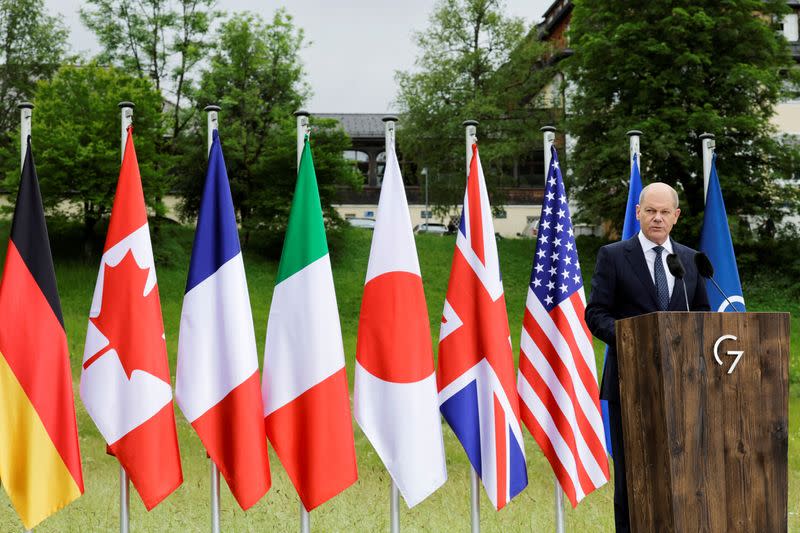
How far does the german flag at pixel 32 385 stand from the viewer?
19.2 ft

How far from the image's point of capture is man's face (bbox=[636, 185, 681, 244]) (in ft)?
16.2

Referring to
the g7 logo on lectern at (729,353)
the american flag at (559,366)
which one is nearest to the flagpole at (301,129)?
the american flag at (559,366)

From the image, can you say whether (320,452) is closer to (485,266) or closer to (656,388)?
(485,266)

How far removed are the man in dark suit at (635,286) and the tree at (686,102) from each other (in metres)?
21.4

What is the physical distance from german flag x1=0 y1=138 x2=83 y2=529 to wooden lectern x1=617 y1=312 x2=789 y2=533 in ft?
11.8

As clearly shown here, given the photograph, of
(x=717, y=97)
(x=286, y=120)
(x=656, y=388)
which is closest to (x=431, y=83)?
(x=286, y=120)

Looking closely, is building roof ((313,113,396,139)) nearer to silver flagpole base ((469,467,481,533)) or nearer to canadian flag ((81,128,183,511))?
silver flagpole base ((469,467,481,533))

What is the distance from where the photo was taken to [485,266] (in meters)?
6.49

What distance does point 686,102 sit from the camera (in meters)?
27.7

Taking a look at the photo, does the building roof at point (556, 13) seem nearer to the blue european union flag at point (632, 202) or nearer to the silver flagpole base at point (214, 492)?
the blue european union flag at point (632, 202)

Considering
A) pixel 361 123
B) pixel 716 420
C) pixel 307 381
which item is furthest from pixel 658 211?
pixel 361 123

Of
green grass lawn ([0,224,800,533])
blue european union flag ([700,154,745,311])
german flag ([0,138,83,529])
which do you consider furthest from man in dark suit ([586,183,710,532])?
blue european union flag ([700,154,745,311])

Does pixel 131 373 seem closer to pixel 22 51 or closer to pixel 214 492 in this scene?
pixel 214 492

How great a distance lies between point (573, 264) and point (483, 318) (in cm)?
90
